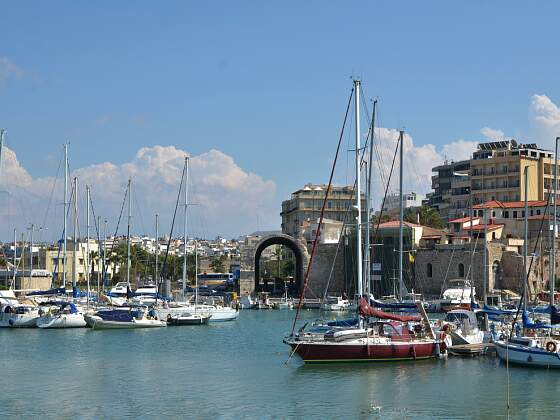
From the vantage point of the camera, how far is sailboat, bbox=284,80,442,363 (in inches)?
1510

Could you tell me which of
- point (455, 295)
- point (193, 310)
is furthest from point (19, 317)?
point (455, 295)

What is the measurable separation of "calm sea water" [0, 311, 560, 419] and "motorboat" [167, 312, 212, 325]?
49.9ft

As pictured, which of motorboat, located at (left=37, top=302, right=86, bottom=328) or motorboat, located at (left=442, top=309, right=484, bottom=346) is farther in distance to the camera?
motorboat, located at (left=37, top=302, right=86, bottom=328)

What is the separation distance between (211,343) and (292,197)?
72242 mm

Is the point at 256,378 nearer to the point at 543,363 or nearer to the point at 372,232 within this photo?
the point at 543,363

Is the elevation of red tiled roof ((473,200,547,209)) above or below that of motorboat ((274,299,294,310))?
above

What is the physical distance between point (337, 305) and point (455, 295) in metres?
10.5

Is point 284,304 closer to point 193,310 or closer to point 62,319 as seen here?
point 193,310

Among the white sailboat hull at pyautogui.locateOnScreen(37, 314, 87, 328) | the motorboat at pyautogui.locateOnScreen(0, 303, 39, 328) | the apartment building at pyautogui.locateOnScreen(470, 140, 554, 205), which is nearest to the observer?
the white sailboat hull at pyautogui.locateOnScreen(37, 314, 87, 328)

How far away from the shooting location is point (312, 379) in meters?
35.9

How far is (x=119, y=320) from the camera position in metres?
61.3

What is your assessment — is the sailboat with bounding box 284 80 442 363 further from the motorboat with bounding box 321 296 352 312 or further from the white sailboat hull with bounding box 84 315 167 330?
the motorboat with bounding box 321 296 352 312

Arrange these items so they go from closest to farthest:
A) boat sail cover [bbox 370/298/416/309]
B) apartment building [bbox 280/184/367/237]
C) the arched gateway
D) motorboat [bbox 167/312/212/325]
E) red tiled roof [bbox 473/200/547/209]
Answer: boat sail cover [bbox 370/298/416/309], motorboat [bbox 167/312/212/325], red tiled roof [bbox 473/200/547/209], the arched gateway, apartment building [bbox 280/184/367/237]

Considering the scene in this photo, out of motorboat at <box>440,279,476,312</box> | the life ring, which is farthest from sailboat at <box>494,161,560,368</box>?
motorboat at <box>440,279,476,312</box>
